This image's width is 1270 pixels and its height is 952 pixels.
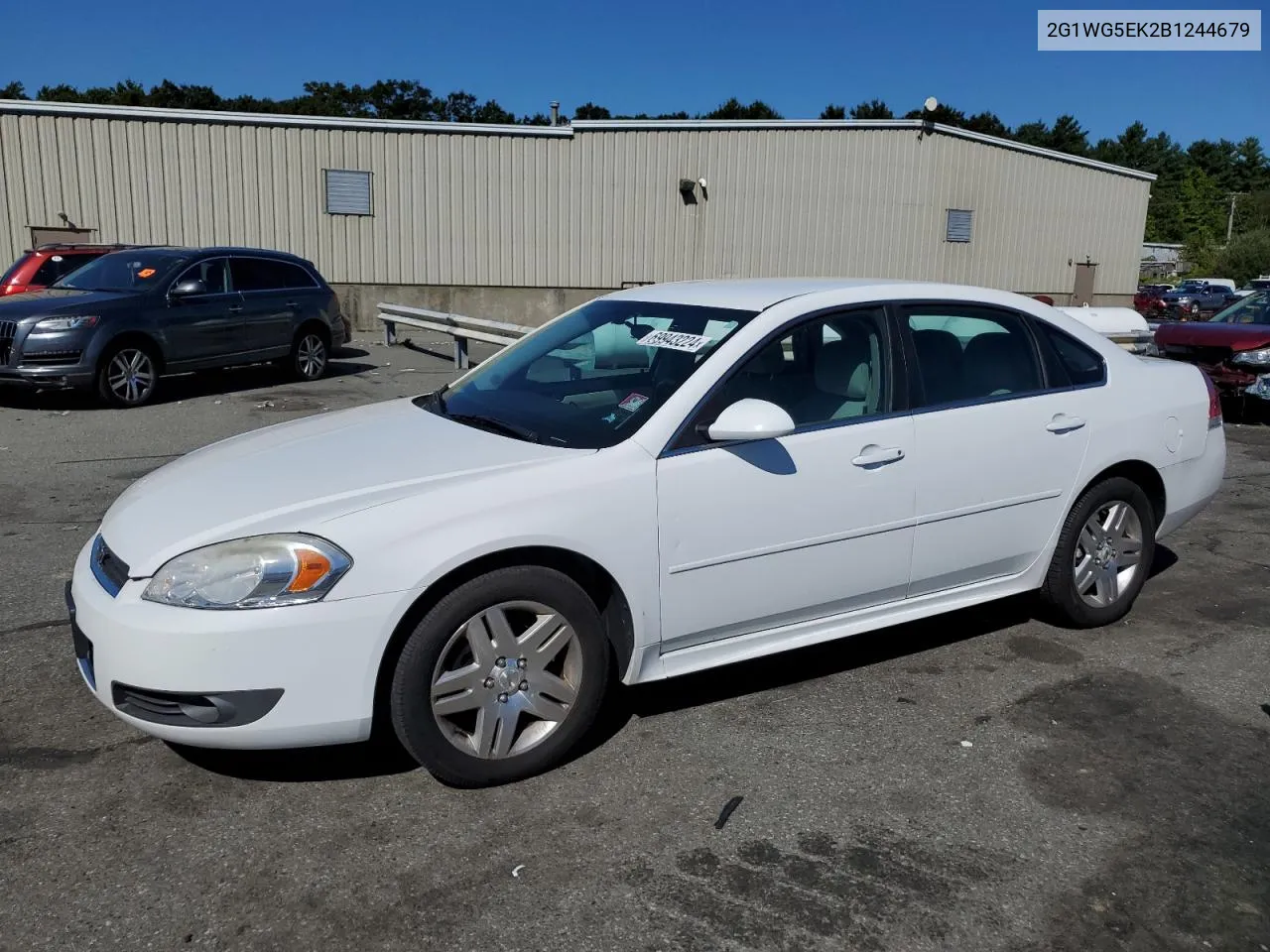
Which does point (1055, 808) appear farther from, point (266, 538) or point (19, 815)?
point (19, 815)

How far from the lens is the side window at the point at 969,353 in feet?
14.1

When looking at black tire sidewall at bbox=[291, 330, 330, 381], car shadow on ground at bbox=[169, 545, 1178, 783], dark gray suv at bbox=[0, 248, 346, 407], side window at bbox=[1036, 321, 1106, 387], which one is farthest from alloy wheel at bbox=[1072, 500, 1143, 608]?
black tire sidewall at bbox=[291, 330, 330, 381]

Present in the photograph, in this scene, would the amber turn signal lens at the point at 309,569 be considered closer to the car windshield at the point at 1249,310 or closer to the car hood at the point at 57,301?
the car hood at the point at 57,301

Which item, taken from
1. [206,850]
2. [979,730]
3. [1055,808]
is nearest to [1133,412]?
[979,730]

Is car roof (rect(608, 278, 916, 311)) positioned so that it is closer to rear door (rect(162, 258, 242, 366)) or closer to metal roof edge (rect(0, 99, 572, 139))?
rear door (rect(162, 258, 242, 366))

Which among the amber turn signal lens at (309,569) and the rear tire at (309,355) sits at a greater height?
the amber turn signal lens at (309,569)

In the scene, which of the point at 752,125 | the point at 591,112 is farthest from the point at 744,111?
Answer: the point at 752,125

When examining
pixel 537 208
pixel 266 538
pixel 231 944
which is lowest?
pixel 231 944

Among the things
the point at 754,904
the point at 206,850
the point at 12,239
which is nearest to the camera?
the point at 754,904

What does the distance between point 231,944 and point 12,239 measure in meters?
20.6

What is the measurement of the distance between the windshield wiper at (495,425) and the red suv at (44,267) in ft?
34.4

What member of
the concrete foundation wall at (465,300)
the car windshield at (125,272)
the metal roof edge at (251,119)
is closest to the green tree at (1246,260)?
the concrete foundation wall at (465,300)

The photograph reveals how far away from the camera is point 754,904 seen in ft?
9.24

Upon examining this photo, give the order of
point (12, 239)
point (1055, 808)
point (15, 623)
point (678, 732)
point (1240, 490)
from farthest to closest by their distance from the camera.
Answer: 1. point (12, 239)
2. point (1240, 490)
3. point (15, 623)
4. point (678, 732)
5. point (1055, 808)
